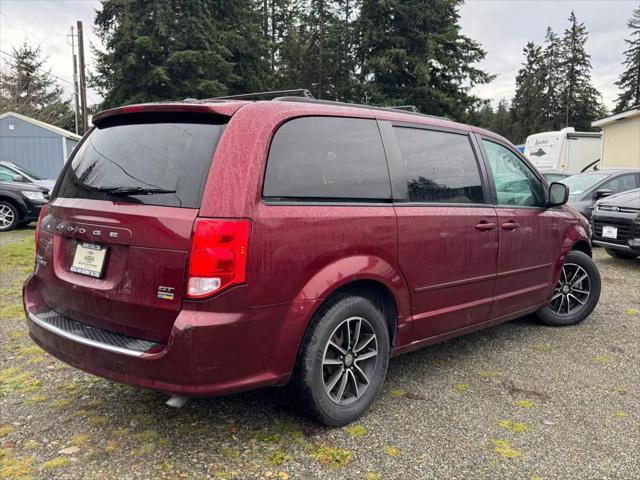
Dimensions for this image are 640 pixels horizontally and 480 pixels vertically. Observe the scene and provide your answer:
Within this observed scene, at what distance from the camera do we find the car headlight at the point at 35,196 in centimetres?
1088

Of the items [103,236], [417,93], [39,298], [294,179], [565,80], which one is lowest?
[39,298]

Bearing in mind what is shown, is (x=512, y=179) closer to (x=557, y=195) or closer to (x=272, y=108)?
(x=557, y=195)

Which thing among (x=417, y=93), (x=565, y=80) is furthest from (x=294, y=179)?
(x=565, y=80)

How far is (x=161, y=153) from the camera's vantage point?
247cm

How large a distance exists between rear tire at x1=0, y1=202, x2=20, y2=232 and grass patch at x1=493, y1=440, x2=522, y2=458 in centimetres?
1107

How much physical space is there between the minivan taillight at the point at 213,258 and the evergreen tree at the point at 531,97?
185 feet

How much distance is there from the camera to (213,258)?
2.19 meters

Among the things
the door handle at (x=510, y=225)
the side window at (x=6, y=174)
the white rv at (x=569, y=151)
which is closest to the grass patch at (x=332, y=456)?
the door handle at (x=510, y=225)

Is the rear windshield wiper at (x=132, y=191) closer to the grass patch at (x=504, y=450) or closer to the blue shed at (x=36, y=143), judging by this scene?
the grass patch at (x=504, y=450)

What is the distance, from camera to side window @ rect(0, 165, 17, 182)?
1127 centimetres

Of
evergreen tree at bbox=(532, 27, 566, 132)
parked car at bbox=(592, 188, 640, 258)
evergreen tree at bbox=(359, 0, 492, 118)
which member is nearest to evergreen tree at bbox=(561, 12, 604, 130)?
evergreen tree at bbox=(532, 27, 566, 132)

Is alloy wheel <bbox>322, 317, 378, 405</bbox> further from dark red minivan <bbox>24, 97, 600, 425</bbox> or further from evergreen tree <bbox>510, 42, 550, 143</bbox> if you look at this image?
evergreen tree <bbox>510, 42, 550, 143</bbox>

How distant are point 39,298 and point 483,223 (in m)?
2.82

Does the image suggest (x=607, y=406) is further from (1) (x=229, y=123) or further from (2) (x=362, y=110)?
(1) (x=229, y=123)
